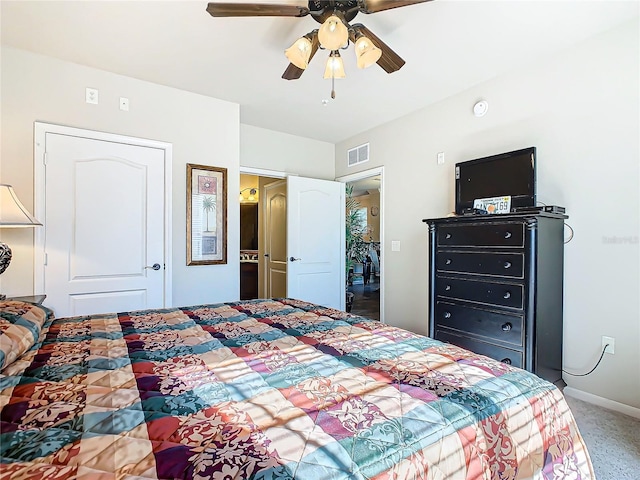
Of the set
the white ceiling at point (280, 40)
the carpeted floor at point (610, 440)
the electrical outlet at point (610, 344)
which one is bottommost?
the carpeted floor at point (610, 440)

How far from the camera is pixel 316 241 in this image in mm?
4598

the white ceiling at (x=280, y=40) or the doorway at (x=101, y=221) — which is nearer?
the white ceiling at (x=280, y=40)

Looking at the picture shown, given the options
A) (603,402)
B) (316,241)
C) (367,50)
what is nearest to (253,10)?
(367,50)

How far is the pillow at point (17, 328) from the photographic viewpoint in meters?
1.08

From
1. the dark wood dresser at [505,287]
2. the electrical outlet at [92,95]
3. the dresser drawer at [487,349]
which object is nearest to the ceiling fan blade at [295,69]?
the dark wood dresser at [505,287]

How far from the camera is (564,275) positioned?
252cm

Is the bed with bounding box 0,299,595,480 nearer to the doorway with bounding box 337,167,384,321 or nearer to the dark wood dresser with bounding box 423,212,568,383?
the dark wood dresser with bounding box 423,212,568,383

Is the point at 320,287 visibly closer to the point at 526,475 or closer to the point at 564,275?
the point at 564,275

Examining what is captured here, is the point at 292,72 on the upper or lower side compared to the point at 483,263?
upper

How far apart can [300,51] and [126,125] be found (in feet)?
6.45

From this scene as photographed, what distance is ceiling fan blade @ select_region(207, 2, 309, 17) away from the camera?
→ 178cm

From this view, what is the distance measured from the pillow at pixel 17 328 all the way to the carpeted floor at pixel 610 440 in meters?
2.55

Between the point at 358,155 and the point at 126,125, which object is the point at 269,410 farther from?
the point at 358,155

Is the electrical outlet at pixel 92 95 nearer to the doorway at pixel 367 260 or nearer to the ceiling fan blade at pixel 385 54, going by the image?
the ceiling fan blade at pixel 385 54
